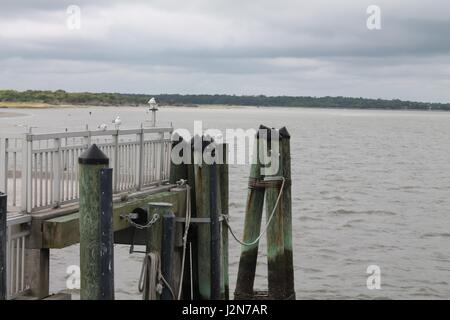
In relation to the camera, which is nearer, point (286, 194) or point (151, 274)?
point (151, 274)

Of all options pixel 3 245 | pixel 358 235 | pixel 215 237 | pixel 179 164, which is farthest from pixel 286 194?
pixel 358 235

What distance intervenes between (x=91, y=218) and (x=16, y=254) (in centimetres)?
168

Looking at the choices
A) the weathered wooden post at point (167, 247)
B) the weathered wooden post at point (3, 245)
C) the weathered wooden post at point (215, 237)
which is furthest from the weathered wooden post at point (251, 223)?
the weathered wooden post at point (3, 245)

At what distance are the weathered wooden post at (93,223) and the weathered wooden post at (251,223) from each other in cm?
532

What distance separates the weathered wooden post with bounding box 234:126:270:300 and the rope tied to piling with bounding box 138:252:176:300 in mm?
3594

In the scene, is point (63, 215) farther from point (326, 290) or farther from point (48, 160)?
point (326, 290)

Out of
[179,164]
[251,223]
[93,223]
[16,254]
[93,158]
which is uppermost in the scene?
[93,158]

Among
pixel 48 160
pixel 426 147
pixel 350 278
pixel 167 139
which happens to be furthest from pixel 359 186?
pixel 426 147

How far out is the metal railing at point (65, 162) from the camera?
9625 mm

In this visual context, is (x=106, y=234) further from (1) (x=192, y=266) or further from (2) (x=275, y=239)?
(2) (x=275, y=239)

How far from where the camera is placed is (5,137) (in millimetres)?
9641

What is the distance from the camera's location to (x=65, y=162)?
10609 millimetres

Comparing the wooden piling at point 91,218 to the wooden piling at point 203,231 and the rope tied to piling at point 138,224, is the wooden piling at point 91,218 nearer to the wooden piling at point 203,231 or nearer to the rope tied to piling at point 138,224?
the rope tied to piling at point 138,224
